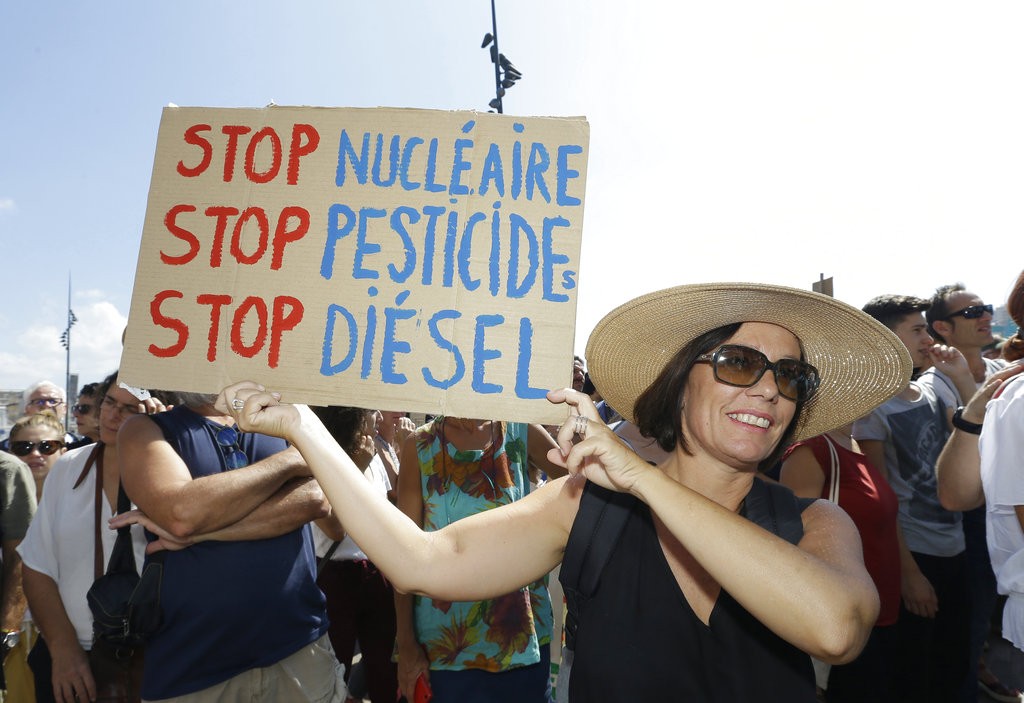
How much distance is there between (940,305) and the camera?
4.97m

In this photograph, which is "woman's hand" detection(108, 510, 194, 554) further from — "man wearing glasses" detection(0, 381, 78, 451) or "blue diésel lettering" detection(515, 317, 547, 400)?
"man wearing glasses" detection(0, 381, 78, 451)

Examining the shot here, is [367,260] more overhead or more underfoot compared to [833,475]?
more overhead

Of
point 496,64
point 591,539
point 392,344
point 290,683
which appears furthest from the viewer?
point 496,64

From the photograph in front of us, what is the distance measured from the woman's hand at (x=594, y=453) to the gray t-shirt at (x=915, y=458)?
3.45m

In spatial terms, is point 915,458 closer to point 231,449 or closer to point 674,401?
point 674,401

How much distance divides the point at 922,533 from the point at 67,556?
4.91 metres

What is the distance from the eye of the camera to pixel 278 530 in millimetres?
2518

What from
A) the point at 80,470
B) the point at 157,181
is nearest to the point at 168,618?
the point at 80,470

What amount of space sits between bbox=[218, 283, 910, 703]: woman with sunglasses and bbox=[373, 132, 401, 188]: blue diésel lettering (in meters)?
0.70

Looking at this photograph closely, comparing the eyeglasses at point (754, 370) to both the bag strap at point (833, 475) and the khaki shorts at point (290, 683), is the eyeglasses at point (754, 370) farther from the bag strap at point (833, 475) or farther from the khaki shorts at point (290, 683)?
the khaki shorts at point (290, 683)

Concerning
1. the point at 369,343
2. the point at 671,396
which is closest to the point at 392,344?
the point at 369,343

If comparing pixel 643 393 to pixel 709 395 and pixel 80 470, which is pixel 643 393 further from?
pixel 80 470

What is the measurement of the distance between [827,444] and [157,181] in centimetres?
320

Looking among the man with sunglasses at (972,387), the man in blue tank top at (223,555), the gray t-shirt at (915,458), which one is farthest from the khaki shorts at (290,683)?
the man with sunglasses at (972,387)
